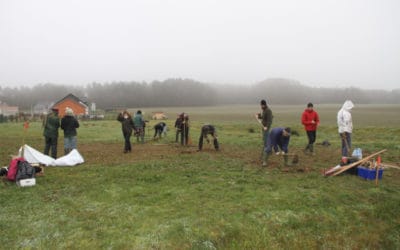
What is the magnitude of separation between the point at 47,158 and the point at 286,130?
8.45m

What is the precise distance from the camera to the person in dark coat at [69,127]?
36.2ft

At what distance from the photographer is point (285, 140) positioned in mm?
9703

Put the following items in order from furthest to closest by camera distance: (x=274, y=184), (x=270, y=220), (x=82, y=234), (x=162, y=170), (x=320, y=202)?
(x=162, y=170), (x=274, y=184), (x=320, y=202), (x=270, y=220), (x=82, y=234)

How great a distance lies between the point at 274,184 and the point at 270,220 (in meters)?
2.22

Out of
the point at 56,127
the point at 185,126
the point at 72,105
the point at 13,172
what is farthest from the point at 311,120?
the point at 72,105

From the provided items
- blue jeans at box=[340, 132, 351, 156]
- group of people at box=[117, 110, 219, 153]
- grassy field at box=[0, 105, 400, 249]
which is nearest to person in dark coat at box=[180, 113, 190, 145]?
group of people at box=[117, 110, 219, 153]

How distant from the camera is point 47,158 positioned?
407 inches

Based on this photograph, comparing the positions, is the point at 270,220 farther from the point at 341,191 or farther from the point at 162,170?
the point at 162,170

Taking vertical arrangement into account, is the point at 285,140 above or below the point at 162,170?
above

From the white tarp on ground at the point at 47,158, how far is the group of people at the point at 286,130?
6961 mm

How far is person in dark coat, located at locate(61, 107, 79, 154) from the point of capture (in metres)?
11.0

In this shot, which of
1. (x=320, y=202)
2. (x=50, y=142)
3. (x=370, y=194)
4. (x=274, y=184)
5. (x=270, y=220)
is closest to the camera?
(x=270, y=220)

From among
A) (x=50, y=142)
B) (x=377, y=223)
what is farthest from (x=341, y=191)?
(x=50, y=142)

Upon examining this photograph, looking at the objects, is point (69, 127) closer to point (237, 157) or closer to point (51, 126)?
point (51, 126)
